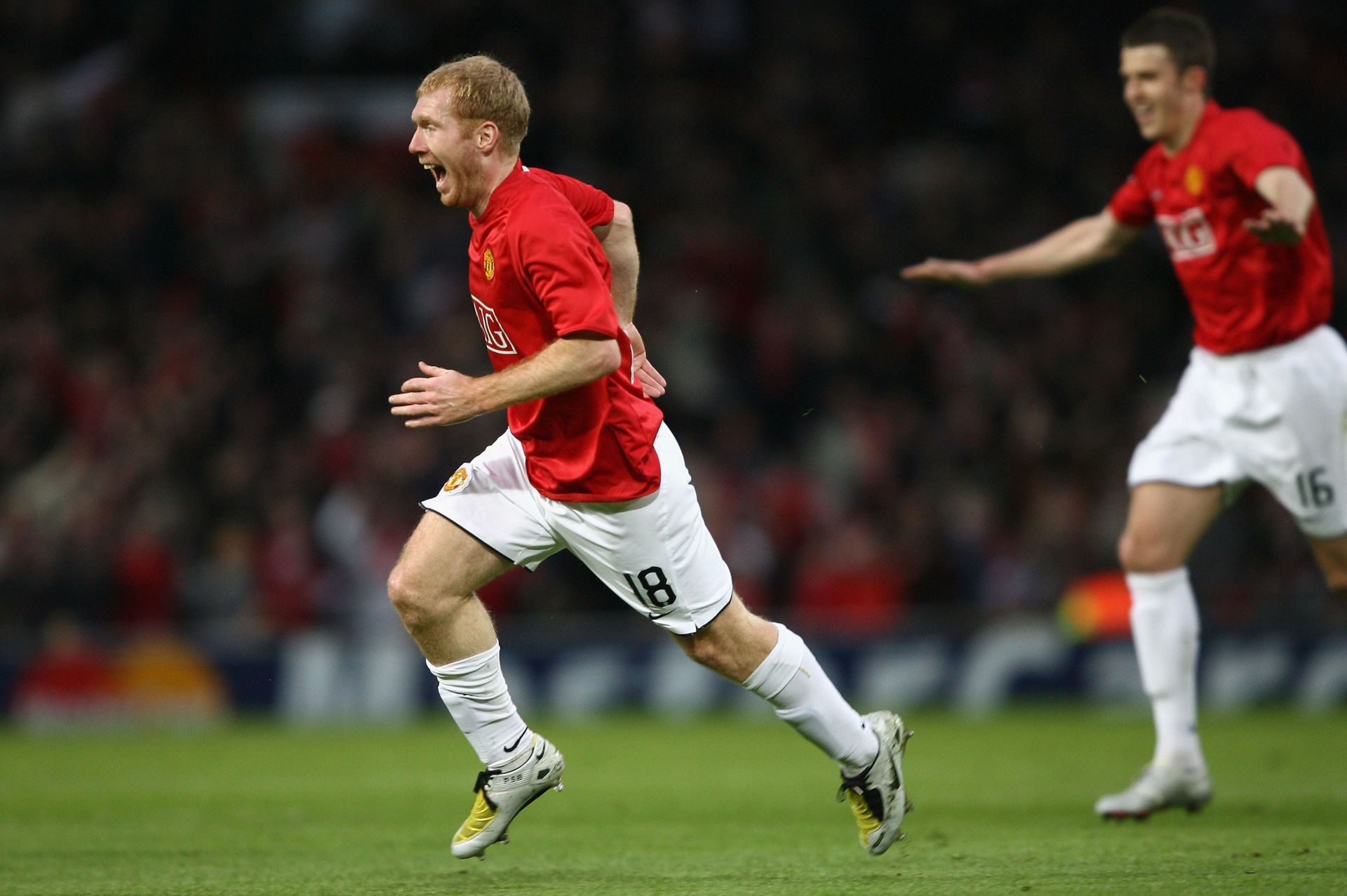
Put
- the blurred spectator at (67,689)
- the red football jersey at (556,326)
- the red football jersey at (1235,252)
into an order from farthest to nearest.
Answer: the blurred spectator at (67,689)
the red football jersey at (1235,252)
the red football jersey at (556,326)

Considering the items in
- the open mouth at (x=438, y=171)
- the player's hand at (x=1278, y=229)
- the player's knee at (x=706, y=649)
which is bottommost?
the player's knee at (x=706, y=649)

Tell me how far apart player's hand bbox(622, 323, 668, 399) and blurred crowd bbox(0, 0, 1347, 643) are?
7361 mm

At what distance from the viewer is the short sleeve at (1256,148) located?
569 cm

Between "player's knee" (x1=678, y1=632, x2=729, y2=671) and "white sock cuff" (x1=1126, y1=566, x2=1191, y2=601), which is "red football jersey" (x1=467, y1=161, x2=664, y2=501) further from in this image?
"white sock cuff" (x1=1126, y1=566, x2=1191, y2=601)

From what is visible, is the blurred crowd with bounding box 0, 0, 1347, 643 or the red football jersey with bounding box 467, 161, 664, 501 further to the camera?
the blurred crowd with bounding box 0, 0, 1347, 643

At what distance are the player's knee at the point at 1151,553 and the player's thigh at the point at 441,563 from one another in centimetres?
242

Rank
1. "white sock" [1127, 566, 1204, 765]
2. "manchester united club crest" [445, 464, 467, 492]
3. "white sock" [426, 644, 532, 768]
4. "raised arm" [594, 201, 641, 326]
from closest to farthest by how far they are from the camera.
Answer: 1. "white sock" [426, 644, 532, 768]
2. "manchester united club crest" [445, 464, 467, 492]
3. "raised arm" [594, 201, 641, 326]
4. "white sock" [1127, 566, 1204, 765]

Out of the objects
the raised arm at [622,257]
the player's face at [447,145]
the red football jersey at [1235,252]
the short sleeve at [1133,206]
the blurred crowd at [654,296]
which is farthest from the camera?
the blurred crowd at [654,296]

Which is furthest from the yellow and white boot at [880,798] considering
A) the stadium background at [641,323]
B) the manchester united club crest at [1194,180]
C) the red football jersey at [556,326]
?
the stadium background at [641,323]

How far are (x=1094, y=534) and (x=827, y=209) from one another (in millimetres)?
3870

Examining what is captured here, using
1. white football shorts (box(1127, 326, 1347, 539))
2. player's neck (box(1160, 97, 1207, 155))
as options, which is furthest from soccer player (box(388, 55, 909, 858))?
player's neck (box(1160, 97, 1207, 155))

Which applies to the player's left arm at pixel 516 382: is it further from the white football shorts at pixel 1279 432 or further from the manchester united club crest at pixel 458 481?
the white football shorts at pixel 1279 432

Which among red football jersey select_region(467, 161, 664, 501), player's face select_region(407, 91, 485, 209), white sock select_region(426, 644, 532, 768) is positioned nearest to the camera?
red football jersey select_region(467, 161, 664, 501)

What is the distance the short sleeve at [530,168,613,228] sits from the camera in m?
4.89
